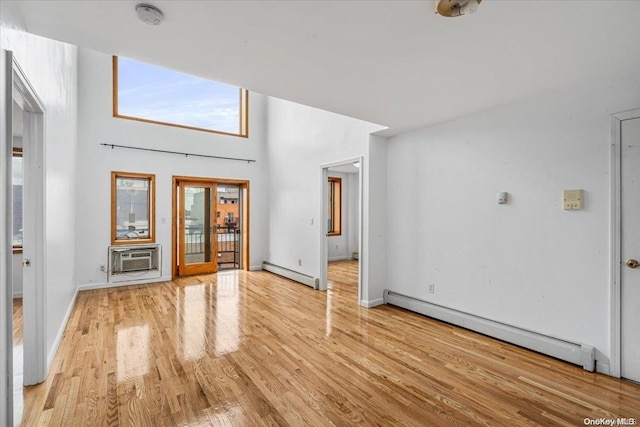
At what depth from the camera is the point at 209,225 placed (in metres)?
6.51

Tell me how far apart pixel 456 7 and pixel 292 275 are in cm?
505

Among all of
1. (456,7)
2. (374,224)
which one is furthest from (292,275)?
(456,7)

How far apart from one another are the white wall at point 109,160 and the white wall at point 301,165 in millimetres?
804

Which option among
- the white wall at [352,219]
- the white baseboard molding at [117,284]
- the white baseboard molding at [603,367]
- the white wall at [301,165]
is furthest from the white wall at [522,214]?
the white baseboard molding at [117,284]

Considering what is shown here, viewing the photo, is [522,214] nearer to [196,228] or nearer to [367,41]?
[367,41]

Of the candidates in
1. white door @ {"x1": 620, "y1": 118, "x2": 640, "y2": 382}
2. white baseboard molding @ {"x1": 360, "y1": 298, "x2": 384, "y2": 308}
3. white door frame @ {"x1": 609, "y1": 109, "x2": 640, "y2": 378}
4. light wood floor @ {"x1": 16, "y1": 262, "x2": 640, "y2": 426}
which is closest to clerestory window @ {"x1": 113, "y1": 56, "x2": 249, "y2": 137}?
light wood floor @ {"x1": 16, "y1": 262, "x2": 640, "y2": 426}

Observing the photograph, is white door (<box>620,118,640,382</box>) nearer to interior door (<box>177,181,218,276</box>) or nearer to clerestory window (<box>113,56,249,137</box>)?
clerestory window (<box>113,56,249,137</box>)

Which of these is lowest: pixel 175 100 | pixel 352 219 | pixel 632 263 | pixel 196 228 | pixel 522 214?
pixel 632 263

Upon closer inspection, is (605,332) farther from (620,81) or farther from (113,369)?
(113,369)

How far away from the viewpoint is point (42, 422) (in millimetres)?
1889

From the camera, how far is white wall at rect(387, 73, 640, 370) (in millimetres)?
2561

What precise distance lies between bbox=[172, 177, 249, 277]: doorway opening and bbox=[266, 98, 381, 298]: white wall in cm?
73

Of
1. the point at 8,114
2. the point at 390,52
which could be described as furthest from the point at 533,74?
the point at 8,114

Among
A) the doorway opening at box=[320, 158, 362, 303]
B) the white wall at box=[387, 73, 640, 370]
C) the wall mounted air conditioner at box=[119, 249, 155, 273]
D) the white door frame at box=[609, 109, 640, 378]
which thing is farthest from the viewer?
the doorway opening at box=[320, 158, 362, 303]
